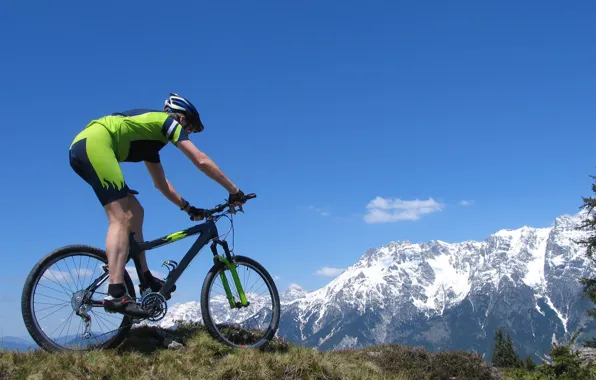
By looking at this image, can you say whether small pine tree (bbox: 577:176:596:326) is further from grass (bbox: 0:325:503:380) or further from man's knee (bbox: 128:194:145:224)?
man's knee (bbox: 128:194:145:224)

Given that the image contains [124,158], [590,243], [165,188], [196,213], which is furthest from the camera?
[590,243]

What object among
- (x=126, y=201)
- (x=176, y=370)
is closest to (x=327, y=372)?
(x=176, y=370)

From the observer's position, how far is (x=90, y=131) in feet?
25.2

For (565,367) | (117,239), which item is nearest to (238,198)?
(117,239)

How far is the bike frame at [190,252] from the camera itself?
314 inches

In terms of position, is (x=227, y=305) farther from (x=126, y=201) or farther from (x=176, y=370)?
(x=126, y=201)

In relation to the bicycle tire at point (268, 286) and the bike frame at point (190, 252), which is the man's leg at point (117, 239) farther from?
the bicycle tire at point (268, 286)

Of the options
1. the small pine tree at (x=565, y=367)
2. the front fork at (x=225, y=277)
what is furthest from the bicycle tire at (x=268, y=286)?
the small pine tree at (x=565, y=367)

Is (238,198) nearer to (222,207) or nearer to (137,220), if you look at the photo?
(222,207)

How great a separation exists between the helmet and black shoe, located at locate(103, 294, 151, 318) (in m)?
3.10

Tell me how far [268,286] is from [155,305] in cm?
211

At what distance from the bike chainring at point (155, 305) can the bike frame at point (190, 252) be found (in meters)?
0.12

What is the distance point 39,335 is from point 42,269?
3.24ft

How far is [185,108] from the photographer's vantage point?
332 inches
